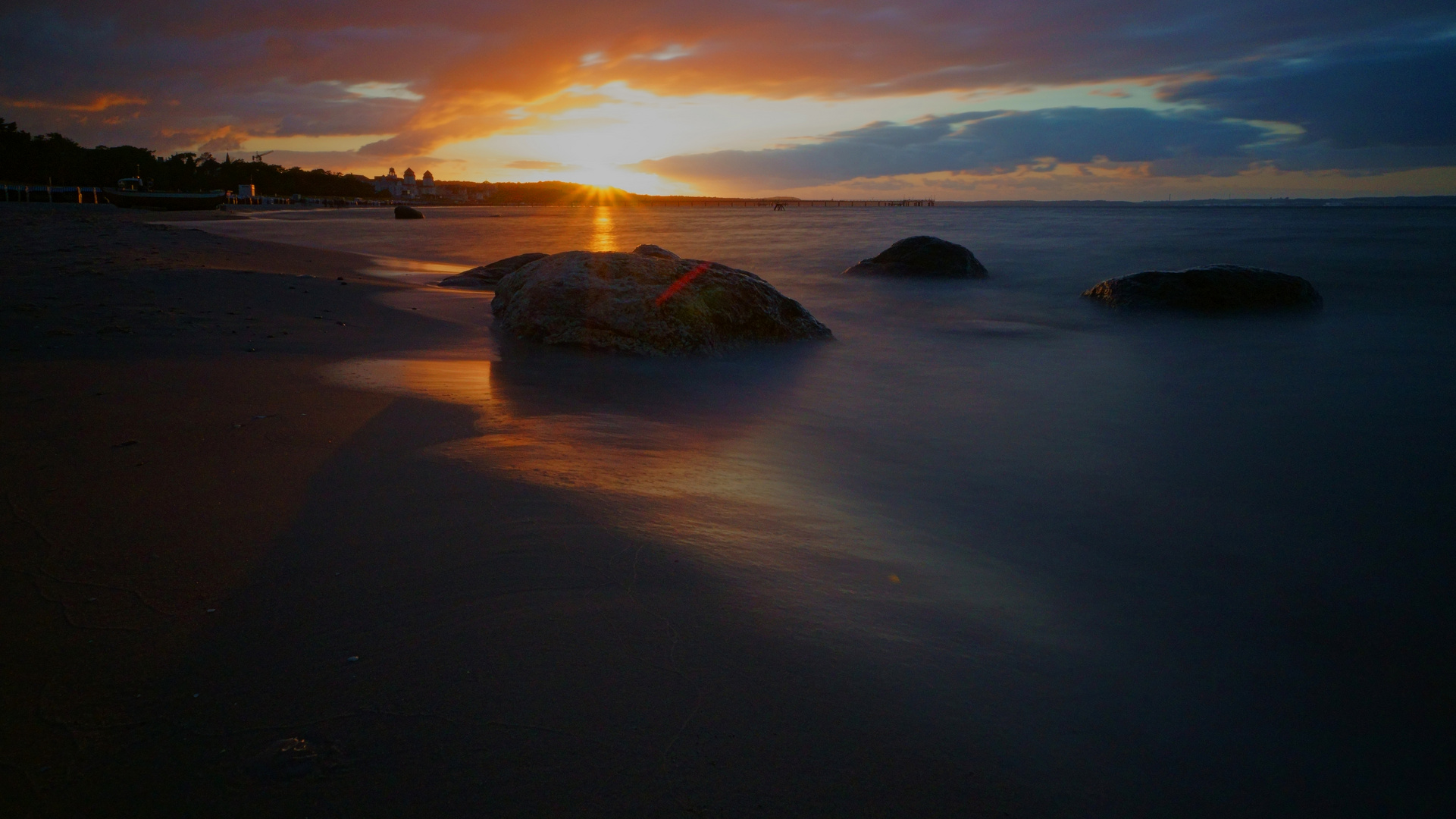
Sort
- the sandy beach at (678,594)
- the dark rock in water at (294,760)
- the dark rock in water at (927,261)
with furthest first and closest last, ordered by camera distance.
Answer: the dark rock in water at (927,261) → the sandy beach at (678,594) → the dark rock in water at (294,760)

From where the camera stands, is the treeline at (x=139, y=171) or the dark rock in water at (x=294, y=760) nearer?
the dark rock in water at (x=294, y=760)

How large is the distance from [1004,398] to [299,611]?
5370 millimetres

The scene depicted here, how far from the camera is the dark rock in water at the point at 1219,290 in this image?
1045 cm

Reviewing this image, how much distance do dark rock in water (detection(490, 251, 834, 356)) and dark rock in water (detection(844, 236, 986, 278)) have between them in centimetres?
792

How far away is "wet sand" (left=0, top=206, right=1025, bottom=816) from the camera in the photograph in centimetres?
142

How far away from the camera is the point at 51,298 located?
5.98 meters

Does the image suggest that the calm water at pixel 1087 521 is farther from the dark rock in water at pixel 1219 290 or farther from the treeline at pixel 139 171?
the treeline at pixel 139 171

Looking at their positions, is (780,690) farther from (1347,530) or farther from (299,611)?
(1347,530)

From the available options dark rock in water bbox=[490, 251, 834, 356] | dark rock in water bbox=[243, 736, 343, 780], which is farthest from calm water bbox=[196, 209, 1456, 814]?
dark rock in water bbox=[243, 736, 343, 780]

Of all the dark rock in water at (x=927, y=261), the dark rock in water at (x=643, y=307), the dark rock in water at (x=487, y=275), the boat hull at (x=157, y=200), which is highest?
the boat hull at (x=157, y=200)

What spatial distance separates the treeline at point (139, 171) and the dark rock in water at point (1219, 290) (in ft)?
238

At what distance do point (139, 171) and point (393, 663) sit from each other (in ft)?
315

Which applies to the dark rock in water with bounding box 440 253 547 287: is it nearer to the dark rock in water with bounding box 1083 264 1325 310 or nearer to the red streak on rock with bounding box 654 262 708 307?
the red streak on rock with bounding box 654 262 708 307

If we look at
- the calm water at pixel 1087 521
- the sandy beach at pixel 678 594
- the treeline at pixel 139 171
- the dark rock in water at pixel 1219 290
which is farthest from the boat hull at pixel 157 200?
the dark rock in water at pixel 1219 290
